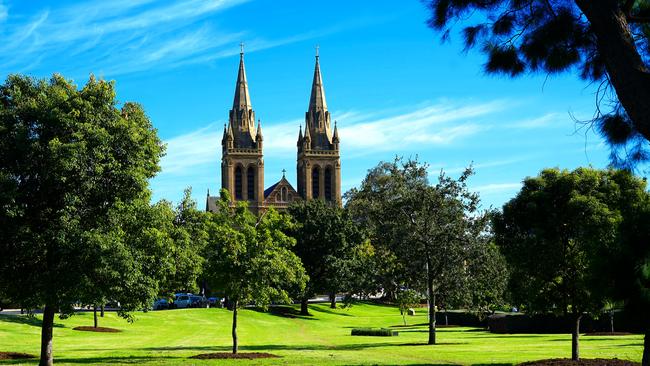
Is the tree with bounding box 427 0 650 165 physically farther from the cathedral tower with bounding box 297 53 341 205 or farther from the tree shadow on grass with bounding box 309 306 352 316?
the cathedral tower with bounding box 297 53 341 205

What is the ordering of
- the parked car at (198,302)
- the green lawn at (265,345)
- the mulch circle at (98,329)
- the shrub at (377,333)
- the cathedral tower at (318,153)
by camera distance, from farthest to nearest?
the cathedral tower at (318,153) < the parked car at (198,302) < the shrub at (377,333) < the mulch circle at (98,329) < the green lawn at (265,345)

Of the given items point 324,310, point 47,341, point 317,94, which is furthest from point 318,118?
point 47,341

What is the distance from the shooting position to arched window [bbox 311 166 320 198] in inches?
5364

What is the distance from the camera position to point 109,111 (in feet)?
73.9

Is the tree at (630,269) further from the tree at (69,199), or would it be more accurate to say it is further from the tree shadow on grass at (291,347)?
the tree shadow on grass at (291,347)

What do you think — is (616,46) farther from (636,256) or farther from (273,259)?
(273,259)

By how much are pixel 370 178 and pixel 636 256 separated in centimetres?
7880

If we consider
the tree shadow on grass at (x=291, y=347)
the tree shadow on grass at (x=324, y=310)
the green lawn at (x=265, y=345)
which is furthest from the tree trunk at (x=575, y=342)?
the tree shadow on grass at (x=324, y=310)

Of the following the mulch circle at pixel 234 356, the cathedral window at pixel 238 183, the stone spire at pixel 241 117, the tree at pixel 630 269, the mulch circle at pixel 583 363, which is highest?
the stone spire at pixel 241 117

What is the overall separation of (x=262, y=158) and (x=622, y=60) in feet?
409

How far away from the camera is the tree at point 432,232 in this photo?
3647cm

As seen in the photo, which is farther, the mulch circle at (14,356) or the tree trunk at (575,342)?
the mulch circle at (14,356)

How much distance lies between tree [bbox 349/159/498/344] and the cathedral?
90778 millimetres

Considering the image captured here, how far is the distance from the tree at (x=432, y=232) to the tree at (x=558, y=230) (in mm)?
10185
